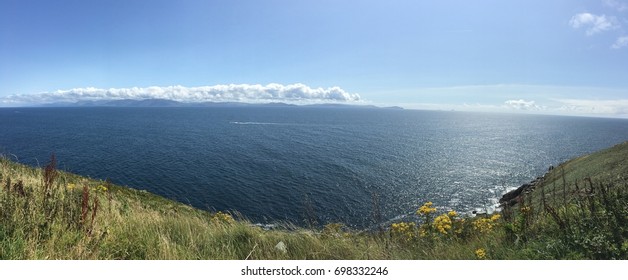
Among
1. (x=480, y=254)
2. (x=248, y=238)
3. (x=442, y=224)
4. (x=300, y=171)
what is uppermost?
(x=480, y=254)

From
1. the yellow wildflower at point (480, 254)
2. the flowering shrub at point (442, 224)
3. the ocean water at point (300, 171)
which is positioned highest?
the yellow wildflower at point (480, 254)

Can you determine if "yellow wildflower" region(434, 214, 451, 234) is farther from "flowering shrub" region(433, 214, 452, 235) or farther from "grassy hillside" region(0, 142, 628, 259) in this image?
"grassy hillside" region(0, 142, 628, 259)

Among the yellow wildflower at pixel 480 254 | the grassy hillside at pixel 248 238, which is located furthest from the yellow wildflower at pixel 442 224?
the yellow wildflower at pixel 480 254

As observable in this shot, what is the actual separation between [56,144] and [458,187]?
318 ft

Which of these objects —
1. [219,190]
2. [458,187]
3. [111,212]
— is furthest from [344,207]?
[111,212]

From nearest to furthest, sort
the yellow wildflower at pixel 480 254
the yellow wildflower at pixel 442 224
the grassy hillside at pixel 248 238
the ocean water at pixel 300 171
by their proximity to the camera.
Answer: the grassy hillside at pixel 248 238 → the yellow wildflower at pixel 480 254 → the yellow wildflower at pixel 442 224 → the ocean water at pixel 300 171

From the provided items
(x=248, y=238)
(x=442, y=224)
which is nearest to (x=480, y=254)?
(x=442, y=224)

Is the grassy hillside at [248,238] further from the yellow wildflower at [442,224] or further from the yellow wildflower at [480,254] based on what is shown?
the yellow wildflower at [442,224]

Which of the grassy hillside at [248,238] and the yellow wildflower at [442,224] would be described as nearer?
the grassy hillside at [248,238]

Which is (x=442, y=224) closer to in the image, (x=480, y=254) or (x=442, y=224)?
(x=442, y=224)

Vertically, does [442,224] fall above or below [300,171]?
above

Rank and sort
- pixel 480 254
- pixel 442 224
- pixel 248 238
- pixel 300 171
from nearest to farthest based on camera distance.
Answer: pixel 480 254
pixel 248 238
pixel 442 224
pixel 300 171

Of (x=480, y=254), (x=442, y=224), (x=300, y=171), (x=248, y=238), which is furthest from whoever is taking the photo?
(x=300, y=171)

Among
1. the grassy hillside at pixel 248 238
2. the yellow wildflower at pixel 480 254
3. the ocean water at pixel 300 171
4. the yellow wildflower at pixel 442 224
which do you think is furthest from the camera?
the ocean water at pixel 300 171
